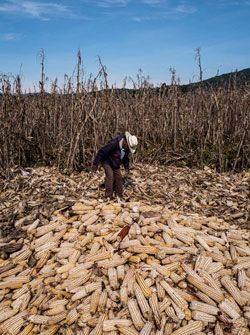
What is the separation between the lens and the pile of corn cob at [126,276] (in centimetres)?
346

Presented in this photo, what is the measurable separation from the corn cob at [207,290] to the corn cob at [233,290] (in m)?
0.12

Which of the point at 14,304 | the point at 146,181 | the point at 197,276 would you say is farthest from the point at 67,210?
the point at 146,181

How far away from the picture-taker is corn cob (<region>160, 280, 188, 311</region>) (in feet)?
11.6

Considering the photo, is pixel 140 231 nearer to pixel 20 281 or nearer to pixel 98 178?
pixel 20 281

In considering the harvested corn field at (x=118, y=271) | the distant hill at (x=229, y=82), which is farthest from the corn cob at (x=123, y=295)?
the distant hill at (x=229, y=82)

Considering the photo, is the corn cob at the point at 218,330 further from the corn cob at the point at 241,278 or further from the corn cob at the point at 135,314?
the corn cob at the point at 135,314

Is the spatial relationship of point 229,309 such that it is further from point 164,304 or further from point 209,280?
point 164,304

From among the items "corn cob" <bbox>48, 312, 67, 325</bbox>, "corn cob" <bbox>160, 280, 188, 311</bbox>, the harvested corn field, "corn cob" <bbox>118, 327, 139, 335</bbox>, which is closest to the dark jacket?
the harvested corn field

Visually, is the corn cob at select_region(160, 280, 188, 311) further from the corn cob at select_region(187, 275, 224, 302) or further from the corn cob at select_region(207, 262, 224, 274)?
the corn cob at select_region(207, 262, 224, 274)

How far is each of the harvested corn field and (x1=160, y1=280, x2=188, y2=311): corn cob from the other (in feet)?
0.03

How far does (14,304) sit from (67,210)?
156 cm

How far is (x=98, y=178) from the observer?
7566 millimetres

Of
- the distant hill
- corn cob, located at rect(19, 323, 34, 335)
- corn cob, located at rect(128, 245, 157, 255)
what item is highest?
the distant hill

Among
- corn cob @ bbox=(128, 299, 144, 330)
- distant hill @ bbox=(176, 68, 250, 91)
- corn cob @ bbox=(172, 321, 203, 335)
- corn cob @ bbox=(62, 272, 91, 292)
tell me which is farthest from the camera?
distant hill @ bbox=(176, 68, 250, 91)
